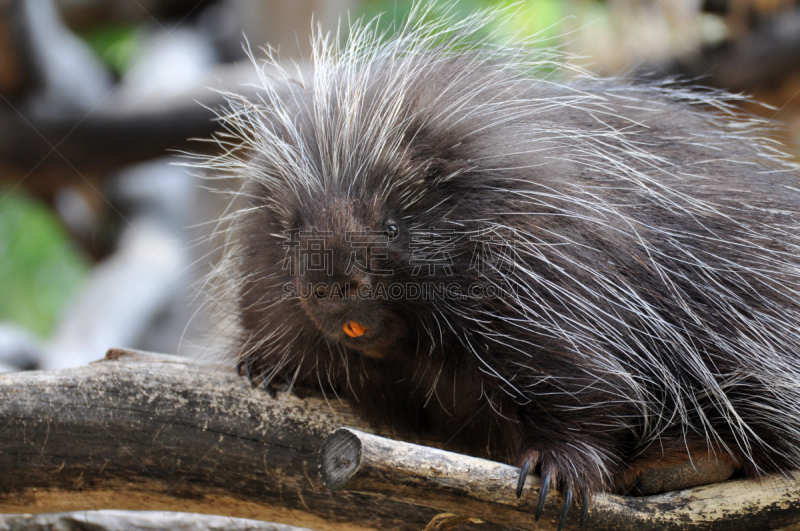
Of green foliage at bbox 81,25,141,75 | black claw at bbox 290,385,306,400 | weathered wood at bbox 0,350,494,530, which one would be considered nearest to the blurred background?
weathered wood at bbox 0,350,494,530

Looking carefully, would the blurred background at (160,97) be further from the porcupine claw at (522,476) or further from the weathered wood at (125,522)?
the porcupine claw at (522,476)

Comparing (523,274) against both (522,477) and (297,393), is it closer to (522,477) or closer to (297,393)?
(522,477)

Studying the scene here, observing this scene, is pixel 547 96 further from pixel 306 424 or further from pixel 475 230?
pixel 306 424

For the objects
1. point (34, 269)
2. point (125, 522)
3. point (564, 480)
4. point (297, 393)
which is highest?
point (34, 269)

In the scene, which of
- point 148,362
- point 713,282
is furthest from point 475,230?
point 148,362

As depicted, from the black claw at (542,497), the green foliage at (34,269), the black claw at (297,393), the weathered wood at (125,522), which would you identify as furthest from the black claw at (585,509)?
the green foliage at (34,269)

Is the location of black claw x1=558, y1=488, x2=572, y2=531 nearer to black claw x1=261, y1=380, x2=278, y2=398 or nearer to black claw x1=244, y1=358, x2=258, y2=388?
black claw x1=261, y1=380, x2=278, y2=398

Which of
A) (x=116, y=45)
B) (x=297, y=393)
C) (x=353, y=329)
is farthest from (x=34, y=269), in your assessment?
(x=353, y=329)
